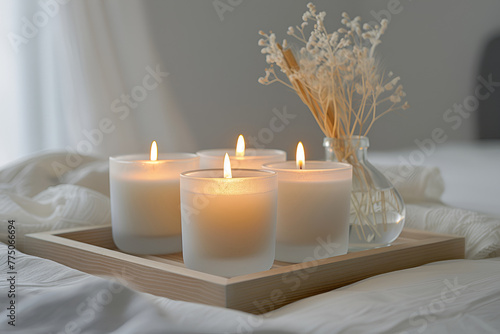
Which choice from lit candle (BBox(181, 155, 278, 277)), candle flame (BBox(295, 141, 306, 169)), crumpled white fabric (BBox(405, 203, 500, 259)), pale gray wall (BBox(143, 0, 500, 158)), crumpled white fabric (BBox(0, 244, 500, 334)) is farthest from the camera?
pale gray wall (BBox(143, 0, 500, 158))

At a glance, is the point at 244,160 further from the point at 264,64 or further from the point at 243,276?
the point at 264,64

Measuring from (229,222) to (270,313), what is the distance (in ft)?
0.44

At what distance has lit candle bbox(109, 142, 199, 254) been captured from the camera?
881 mm

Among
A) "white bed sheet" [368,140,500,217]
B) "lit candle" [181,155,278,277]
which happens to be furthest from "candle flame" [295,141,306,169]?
"white bed sheet" [368,140,500,217]

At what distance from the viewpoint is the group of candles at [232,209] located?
723 mm

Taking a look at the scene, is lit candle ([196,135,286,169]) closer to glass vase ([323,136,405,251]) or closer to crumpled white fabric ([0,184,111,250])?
glass vase ([323,136,405,251])

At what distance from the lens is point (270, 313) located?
642 millimetres

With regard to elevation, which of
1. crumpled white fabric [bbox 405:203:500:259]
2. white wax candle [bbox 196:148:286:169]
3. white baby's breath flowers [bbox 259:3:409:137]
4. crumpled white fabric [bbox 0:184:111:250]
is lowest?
crumpled white fabric [bbox 405:203:500:259]

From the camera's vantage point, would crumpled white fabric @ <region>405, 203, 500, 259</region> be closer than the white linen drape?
Yes

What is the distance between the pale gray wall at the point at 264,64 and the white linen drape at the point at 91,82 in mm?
65

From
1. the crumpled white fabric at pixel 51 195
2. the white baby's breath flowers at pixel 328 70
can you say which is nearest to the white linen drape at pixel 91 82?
the crumpled white fabric at pixel 51 195

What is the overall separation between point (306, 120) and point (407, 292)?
4.47ft

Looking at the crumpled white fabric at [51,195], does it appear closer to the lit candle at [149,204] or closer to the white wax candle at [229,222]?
the lit candle at [149,204]

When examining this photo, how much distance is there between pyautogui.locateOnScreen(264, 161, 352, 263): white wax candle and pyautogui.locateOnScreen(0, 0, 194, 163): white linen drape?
1182mm
